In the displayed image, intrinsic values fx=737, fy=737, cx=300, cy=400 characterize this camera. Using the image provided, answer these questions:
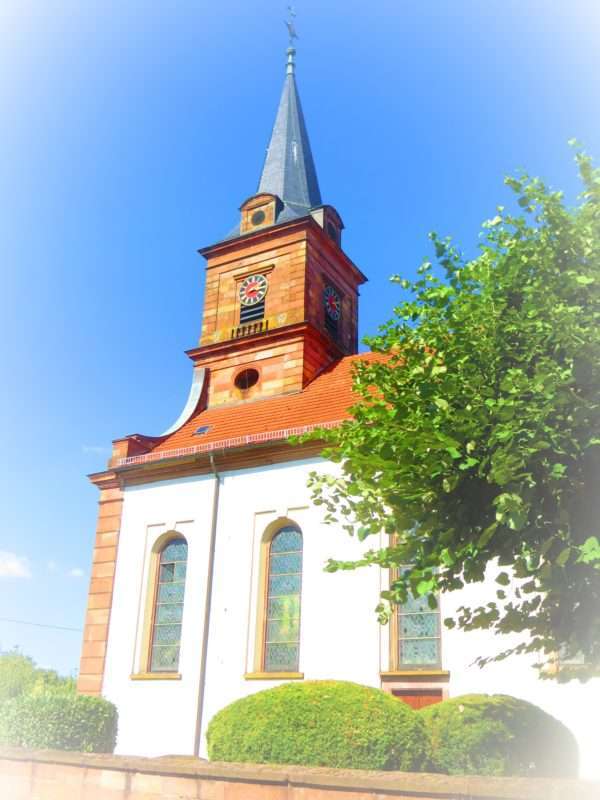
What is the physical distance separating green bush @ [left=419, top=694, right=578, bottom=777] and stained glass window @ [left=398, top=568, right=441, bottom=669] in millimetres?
3197

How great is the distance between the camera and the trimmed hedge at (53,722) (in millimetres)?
14750

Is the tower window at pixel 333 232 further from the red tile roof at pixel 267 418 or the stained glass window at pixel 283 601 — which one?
the stained glass window at pixel 283 601

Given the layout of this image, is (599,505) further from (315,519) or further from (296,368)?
(296,368)

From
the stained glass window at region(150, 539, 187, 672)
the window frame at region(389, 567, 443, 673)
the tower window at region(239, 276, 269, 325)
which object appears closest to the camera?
the window frame at region(389, 567, 443, 673)

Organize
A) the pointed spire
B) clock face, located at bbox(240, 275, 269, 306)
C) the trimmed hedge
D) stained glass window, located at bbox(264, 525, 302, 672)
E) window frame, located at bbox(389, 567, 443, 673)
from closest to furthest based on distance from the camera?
the trimmed hedge, window frame, located at bbox(389, 567, 443, 673), stained glass window, located at bbox(264, 525, 302, 672), clock face, located at bbox(240, 275, 269, 306), the pointed spire

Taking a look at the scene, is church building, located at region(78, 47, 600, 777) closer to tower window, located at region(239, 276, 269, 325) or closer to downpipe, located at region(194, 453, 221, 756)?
downpipe, located at region(194, 453, 221, 756)

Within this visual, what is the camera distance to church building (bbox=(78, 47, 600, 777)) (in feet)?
53.5

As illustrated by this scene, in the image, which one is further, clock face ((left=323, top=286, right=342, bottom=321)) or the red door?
clock face ((left=323, top=286, right=342, bottom=321))

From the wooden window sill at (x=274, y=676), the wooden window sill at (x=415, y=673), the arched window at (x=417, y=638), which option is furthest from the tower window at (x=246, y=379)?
the wooden window sill at (x=415, y=673)

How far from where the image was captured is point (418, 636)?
16.5m

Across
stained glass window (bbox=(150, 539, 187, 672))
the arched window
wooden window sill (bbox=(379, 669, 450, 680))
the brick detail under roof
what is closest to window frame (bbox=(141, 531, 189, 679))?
stained glass window (bbox=(150, 539, 187, 672))

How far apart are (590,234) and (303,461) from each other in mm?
11198

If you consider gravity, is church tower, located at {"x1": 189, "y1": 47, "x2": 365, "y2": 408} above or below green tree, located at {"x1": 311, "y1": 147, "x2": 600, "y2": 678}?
above

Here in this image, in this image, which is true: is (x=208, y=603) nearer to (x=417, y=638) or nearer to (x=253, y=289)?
(x=417, y=638)
